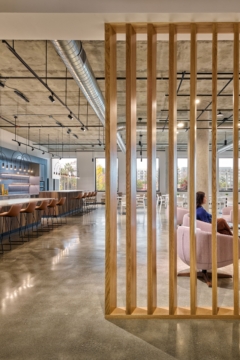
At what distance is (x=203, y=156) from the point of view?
10.8 meters

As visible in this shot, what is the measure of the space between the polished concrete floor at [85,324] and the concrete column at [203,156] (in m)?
6.11

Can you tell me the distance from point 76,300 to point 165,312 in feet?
3.49

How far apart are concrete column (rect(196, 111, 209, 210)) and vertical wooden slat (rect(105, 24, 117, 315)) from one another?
7912 millimetres

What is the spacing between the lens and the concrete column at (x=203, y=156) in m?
10.7

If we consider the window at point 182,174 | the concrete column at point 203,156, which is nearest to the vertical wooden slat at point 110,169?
the concrete column at point 203,156

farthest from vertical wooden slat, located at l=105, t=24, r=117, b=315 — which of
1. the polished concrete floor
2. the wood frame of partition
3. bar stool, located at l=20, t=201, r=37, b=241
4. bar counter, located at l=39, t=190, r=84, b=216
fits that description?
bar counter, located at l=39, t=190, r=84, b=216

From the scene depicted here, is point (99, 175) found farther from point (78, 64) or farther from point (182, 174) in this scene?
point (78, 64)

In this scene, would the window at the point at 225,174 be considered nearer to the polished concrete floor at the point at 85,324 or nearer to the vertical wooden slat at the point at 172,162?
the polished concrete floor at the point at 85,324

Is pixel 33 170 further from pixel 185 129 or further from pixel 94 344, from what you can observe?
pixel 94 344

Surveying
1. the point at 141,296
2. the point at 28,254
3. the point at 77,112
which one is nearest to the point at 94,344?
the point at 141,296

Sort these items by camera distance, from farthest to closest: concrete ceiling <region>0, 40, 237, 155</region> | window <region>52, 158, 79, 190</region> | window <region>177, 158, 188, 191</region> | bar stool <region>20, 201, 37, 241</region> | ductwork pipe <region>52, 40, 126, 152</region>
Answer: window <region>52, 158, 79, 190</region>, window <region>177, 158, 188, 191</region>, bar stool <region>20, 201, 37, 241</region>, concrete ceiling <region>0, 40, 237, 155</region>, ductwork pipe <region>52, 40, 126, 152</region>

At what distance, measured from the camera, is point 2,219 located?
7078 millimetres

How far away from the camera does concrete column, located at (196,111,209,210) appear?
35.1 feet

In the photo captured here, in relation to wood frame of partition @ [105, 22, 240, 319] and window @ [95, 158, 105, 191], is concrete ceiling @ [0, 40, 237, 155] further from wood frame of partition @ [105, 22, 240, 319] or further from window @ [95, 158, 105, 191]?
window @ [95, 158, 105, 191]
